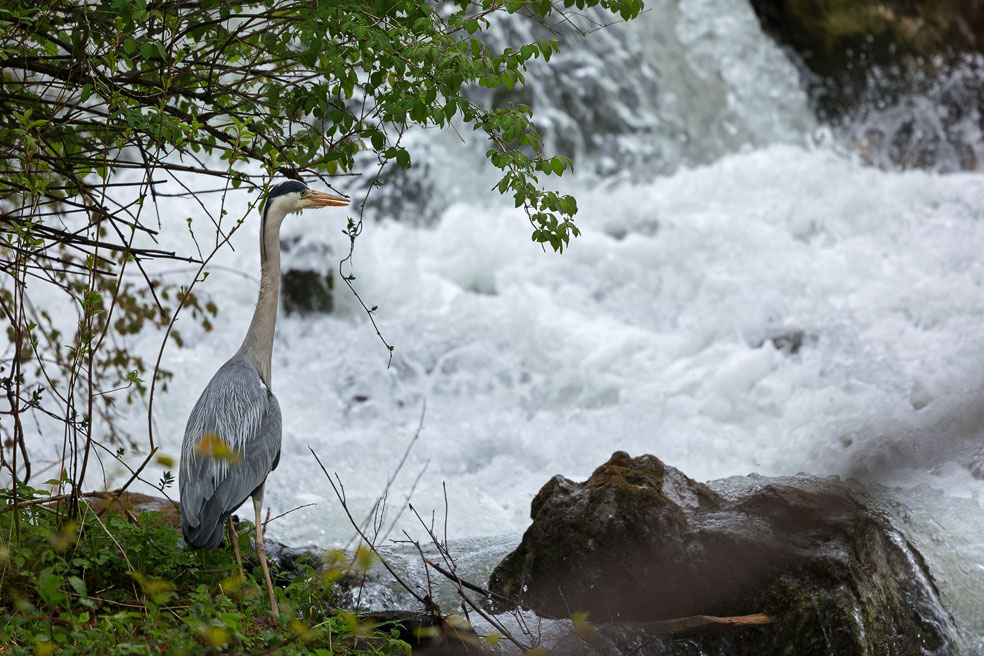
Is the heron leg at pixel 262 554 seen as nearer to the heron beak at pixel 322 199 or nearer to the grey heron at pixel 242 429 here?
the grey heron at pixel 242 429

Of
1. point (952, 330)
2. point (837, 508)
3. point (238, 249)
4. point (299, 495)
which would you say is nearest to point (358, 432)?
point (299, 495)

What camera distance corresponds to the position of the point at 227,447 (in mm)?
3537

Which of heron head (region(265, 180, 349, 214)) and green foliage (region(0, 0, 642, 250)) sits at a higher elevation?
green foliage (region(0, 0, 642, 250))

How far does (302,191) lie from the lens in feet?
13.5

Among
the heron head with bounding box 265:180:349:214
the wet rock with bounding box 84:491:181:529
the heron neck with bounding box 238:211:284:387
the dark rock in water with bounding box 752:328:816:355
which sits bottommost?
the wet rock with bounding box 84:491:181:529

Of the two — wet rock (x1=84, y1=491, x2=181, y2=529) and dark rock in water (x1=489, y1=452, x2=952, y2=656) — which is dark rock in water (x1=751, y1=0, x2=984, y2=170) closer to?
dark rock in water (x1=489, y1=452, x2=952, y2=656)

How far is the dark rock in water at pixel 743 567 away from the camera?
12.4ft

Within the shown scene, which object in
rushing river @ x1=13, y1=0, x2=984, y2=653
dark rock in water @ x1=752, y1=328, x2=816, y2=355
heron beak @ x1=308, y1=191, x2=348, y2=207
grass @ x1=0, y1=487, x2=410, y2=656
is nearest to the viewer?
grass @ x1=0, y1=487, x2=410, y2=656

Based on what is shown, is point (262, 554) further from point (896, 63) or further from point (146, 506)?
point (896, 63)

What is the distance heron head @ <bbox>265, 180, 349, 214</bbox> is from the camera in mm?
4020

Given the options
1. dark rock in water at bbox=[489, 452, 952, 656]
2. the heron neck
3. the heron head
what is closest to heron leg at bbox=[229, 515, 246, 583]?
the heron neck

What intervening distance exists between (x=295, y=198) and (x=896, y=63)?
37.8 feet

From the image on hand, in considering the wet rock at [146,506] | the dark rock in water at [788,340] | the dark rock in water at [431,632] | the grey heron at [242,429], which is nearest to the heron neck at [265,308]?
the grey heron at [242,429]

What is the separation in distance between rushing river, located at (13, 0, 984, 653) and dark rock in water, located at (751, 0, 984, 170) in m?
0.72
